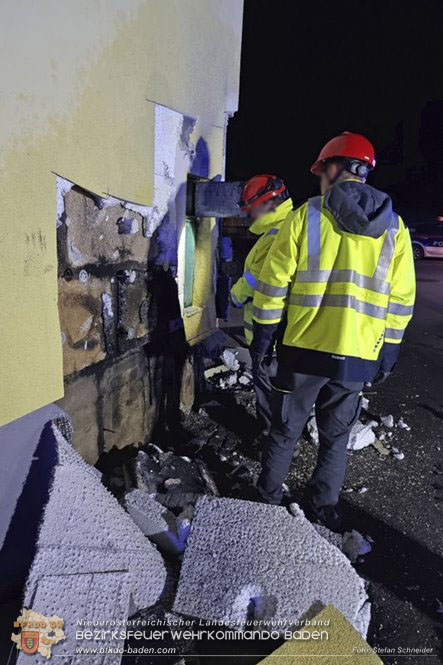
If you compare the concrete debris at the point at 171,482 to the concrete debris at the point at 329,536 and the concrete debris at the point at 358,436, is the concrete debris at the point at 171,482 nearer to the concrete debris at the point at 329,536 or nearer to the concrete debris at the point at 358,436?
the concrete debris at the point at 329,536

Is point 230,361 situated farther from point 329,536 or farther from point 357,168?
point 357,168

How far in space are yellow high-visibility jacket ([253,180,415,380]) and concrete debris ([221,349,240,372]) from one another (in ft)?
7.82

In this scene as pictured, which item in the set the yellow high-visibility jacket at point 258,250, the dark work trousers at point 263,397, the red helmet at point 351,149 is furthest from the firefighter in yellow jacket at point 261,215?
the red helmet at point 351,149

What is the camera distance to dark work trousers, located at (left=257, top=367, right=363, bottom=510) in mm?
2545

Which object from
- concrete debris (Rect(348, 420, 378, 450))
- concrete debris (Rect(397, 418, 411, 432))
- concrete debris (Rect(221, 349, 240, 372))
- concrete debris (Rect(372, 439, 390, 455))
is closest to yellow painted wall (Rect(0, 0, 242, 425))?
concrete debris (Rect(221, 349, 240, 372))

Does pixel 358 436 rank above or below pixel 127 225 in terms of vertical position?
below

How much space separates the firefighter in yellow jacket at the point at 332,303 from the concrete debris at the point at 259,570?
1.47 feet

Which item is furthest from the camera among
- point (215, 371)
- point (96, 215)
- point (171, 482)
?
point (215, 371)

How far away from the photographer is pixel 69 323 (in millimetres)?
2465

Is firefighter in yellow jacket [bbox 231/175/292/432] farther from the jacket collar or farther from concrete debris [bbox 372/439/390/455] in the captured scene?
concrete debris [bbox 372/439/390/455]

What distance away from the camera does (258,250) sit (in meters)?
3.31

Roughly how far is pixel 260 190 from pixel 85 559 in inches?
106

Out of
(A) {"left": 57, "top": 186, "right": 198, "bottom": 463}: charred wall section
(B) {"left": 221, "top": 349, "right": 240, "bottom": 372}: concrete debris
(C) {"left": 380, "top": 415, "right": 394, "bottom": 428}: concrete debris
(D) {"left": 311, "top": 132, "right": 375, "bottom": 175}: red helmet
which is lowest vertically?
(C) {"left": 380, "top": 415, "right": 394, "bottom": 428}: concrete debris

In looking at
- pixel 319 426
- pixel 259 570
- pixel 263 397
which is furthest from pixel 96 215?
pixel 259 570
